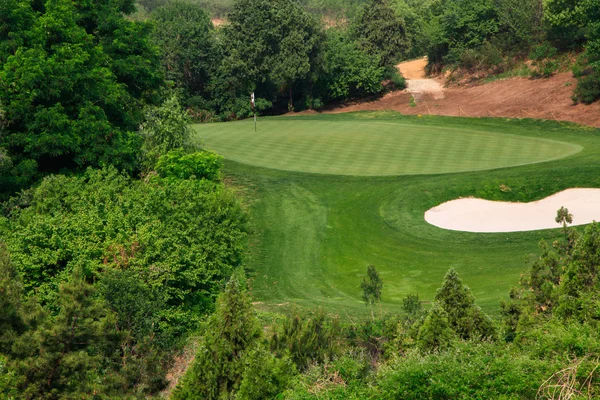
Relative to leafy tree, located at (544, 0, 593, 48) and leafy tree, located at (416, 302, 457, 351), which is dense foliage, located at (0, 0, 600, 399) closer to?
leafy tree, located at (416, 302, 457, 351)

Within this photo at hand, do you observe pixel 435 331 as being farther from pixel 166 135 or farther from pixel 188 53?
pixel 188 53

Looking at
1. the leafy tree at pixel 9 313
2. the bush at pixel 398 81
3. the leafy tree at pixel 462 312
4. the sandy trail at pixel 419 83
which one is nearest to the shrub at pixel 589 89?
the sandy trail at pixel 419 83

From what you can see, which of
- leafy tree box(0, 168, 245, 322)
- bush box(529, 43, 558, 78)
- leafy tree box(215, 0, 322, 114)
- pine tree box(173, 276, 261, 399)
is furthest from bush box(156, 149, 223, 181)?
bush box(529, 43, 558, 78)

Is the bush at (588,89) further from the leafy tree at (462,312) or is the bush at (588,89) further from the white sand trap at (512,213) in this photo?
the leafy tree at (462,312)

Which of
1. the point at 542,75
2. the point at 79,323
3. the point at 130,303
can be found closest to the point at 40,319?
the point at 79,323

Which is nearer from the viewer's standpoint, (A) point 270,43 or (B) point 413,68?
(A) point 270,43

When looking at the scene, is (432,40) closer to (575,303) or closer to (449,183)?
(449,183)

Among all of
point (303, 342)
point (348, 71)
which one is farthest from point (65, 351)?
point (348, 71)
